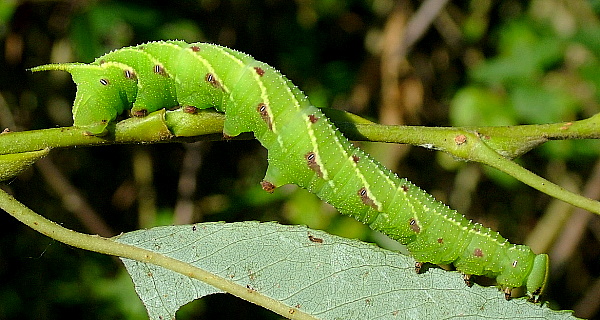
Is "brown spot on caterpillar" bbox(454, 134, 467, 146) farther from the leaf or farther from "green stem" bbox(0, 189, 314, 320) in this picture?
"green stem" bbox(0, 189, 314, 320)

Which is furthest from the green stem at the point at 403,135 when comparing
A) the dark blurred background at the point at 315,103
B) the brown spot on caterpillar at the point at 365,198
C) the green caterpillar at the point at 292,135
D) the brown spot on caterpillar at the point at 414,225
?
the dark blurred background at the point at 315,103

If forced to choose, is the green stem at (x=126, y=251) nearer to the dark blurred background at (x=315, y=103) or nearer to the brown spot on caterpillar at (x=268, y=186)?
the brown spot on caterpillar at (x=268, y=186)

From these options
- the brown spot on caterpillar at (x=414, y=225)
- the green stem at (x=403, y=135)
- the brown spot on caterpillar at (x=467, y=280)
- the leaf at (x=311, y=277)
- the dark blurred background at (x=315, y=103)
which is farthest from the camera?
the dark blurred background at (x=315, y=103)

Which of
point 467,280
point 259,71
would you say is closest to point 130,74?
point 259,71

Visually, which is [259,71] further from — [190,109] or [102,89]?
[102,89]

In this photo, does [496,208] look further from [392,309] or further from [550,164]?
[392,309]

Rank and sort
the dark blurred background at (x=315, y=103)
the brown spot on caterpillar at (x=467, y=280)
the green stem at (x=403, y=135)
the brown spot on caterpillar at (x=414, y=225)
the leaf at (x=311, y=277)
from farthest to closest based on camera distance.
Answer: the dark blurred background at (x=315, y=103)
the brown spot on caterpillar at (x=414, y=225)
the brown spot on caterpillar at (x=467, y=280)
the leaf at (x=311, y=277)
the green stem at (x=403, y=135)

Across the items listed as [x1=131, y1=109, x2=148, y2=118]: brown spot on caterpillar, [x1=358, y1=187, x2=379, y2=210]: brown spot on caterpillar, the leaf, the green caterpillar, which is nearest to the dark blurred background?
the green caterpillar
